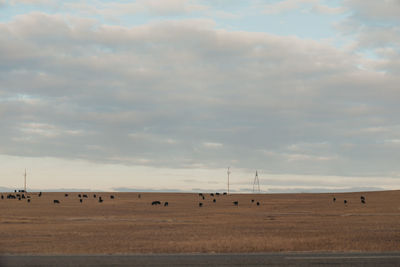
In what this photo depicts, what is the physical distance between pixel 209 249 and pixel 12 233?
624 inches

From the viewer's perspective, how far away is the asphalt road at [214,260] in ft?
55.2

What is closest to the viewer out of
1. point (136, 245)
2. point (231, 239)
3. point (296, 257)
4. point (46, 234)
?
point (296, 257)

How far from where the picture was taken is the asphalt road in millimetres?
16812

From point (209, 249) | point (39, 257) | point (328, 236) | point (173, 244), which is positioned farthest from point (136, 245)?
point (328, 236)

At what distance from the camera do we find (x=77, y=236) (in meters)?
30.6

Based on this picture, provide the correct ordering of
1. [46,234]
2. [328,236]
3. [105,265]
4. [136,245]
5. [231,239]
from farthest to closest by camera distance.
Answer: [46,234] < [328,236] < [231,239] < [136,245] < [105,265]

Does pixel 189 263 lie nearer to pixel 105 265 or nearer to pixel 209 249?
pixel 105 265

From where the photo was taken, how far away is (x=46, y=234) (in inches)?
1261

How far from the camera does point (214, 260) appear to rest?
57.9 feet

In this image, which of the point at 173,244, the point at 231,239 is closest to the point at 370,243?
the point at 231,239

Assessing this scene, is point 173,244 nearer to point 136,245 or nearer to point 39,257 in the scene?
point 136,245

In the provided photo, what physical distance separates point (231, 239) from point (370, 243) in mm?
6879

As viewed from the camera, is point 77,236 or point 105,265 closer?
point 105,265

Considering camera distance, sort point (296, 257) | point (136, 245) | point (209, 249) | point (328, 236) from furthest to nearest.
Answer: point (328, 236) < point (136, 245) < point (209, 249) < point (296, 257)
